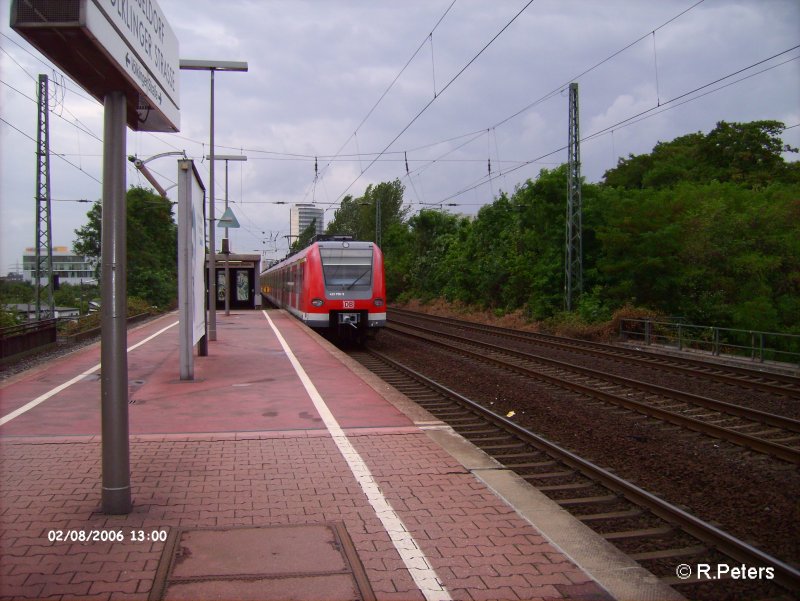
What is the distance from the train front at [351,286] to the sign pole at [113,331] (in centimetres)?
1368

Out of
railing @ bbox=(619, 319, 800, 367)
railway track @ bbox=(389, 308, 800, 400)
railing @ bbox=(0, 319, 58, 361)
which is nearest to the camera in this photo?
railway track @ bbox=(389, 308, 800, 400)

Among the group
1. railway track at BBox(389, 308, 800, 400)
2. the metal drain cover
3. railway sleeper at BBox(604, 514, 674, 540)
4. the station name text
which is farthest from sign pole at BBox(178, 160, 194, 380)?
railway track at BBox(389, 308, 800, 400)

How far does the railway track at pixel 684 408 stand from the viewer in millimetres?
7781

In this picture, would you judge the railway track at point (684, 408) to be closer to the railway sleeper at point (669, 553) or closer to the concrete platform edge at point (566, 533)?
the railway sleeper at point (669, 553)

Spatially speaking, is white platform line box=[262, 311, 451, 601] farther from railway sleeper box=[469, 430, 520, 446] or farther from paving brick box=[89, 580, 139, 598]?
railway sleeper box=[469, 430, 520, 446]

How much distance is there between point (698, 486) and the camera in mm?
6270

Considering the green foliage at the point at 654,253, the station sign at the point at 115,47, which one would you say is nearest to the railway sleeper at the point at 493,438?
the station sign at the point at 115,47

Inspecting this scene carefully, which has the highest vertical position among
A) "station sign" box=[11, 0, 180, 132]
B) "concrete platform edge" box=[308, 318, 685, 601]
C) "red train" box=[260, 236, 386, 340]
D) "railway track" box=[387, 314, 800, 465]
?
"station sign" box=[11, 0, 180, 132]

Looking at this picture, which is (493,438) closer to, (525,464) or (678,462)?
(525,464)

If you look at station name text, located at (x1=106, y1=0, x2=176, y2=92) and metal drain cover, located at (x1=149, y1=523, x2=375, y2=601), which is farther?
station name text, located at (x1=106, y1=0, x2=176, y2=92)

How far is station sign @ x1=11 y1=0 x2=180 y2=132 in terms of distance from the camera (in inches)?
150

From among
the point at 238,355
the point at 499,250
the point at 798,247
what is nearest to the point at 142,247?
the point at 499,250

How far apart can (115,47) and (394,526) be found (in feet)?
11.5

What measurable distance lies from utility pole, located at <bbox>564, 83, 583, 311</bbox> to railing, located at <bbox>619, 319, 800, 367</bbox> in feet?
9.92
